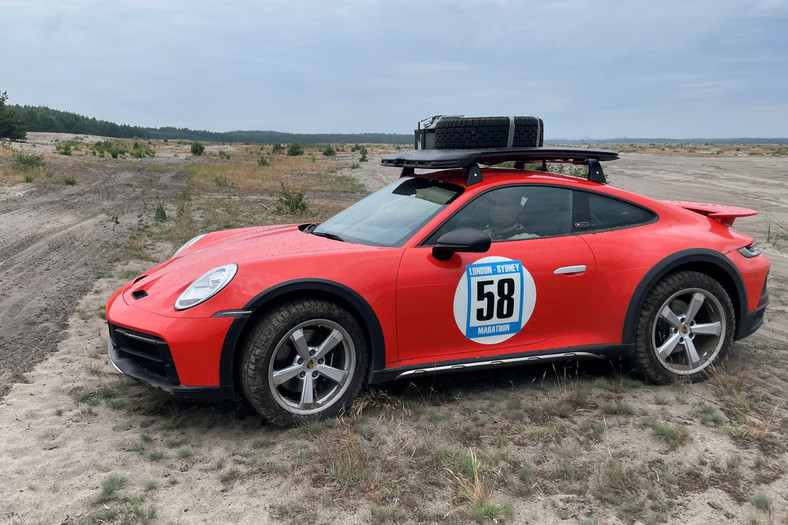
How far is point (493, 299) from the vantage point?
384 cm

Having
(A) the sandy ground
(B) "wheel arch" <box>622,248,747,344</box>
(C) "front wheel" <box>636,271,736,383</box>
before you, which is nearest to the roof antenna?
(B) "wheel arch" <box>622,248,747,344</box>

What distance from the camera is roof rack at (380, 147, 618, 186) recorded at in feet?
13.5

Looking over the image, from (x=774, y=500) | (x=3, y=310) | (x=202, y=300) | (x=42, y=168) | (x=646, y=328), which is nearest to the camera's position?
(x=774, y=500)

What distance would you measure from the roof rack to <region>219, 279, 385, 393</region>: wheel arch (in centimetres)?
117

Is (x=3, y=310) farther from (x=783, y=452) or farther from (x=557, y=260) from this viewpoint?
(x=783, y=452)

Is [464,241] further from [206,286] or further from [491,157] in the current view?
[206,286]

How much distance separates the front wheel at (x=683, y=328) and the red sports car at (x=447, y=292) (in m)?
0.01

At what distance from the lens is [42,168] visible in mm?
25766

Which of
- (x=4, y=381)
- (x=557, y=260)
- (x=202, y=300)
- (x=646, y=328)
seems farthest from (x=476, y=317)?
(x=4, y=381)

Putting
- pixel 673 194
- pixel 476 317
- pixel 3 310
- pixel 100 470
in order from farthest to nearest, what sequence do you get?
1. pixel 673 194
2. pixel 3 310
3. pixel 476 317
4. pixel 100 470

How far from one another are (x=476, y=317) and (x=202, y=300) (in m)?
1.68

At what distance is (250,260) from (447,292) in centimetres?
123

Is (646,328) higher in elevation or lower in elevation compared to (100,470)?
higher

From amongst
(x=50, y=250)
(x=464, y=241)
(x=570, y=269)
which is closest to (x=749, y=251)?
(x=570, y=269)
